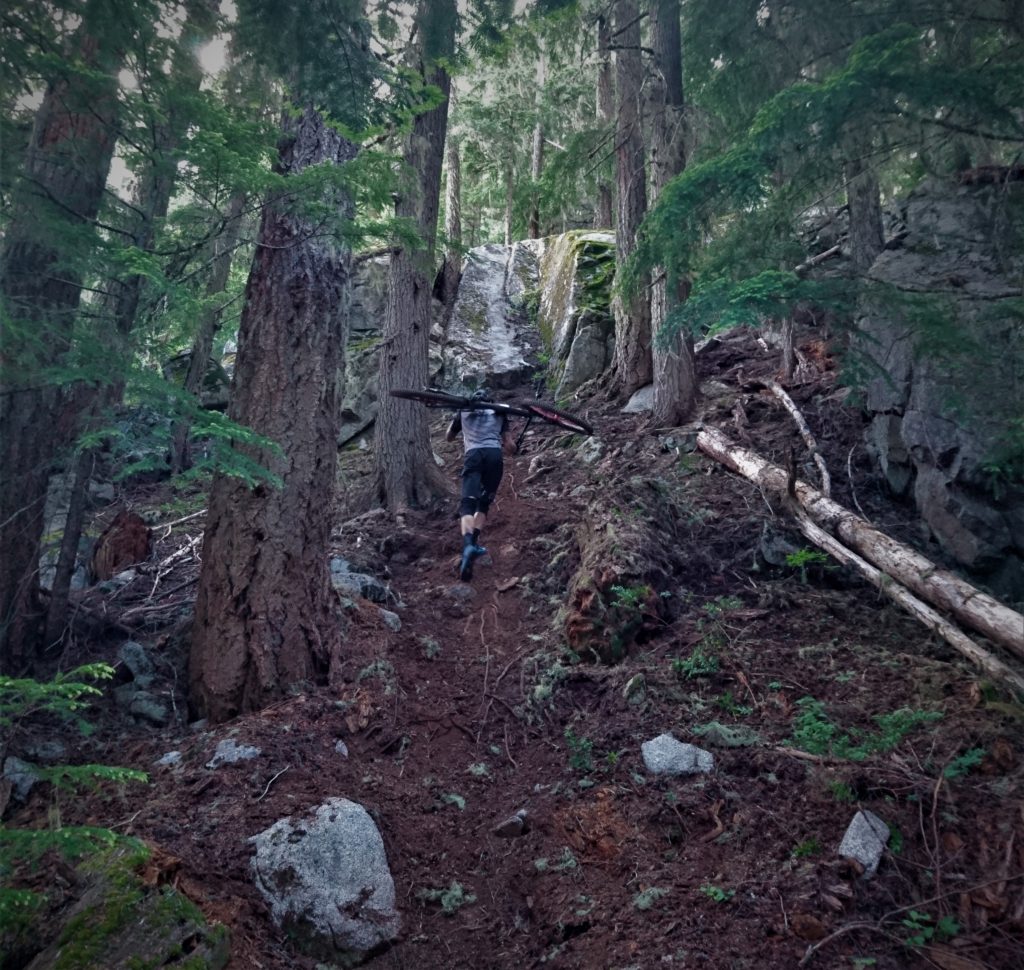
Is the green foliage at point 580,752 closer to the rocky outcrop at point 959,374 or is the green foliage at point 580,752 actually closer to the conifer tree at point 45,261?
the rocky outcrop at point 959,374

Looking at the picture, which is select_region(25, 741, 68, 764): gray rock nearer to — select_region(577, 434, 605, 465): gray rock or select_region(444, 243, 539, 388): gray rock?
select_region(577, 434, 605, 465): gray rock

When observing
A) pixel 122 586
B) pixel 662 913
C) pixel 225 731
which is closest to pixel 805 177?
pixel 662 913

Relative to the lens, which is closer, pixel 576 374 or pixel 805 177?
pixel 805 177

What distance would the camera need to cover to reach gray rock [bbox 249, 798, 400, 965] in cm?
375

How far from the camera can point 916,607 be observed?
5.94 meters

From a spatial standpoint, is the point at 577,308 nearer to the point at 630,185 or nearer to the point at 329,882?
the point at 630,185

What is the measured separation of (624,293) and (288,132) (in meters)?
3.69

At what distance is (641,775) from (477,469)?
4.71 metres

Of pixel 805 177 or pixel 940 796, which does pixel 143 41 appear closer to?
pixel 805 177

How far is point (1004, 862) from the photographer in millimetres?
3715

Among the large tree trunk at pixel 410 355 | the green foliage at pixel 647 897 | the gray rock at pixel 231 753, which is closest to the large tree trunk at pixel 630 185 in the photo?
the large tree trunk at pixel 410 355

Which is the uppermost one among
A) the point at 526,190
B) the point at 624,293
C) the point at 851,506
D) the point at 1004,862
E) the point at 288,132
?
the point at 526,190

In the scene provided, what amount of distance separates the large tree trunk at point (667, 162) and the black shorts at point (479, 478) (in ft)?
10.5

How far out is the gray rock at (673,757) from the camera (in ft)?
15.8
